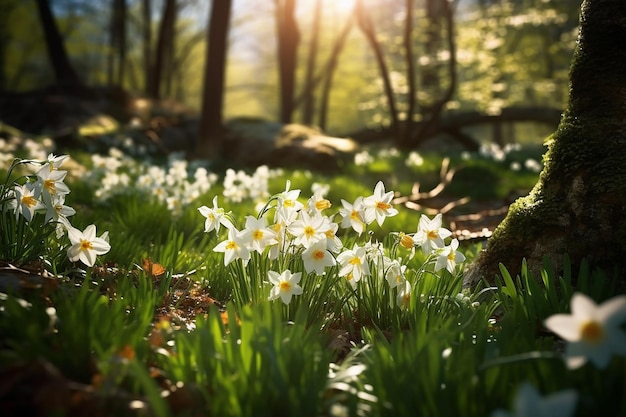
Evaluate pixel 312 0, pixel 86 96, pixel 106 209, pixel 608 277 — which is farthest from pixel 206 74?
pixel 312 0

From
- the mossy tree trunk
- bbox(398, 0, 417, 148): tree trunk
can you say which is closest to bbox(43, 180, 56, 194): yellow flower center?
the mossy tree trunk

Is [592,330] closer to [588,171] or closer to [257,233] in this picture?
[257,233]

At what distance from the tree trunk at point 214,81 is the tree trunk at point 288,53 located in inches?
239

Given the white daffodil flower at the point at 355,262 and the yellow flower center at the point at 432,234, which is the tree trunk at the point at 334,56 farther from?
the white daffodil flower at the point at 355,262

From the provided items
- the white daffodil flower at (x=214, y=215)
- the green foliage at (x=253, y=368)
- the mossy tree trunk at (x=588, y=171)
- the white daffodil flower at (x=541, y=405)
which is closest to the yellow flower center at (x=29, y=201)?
the white daffodil flower at (x=214, y=215)

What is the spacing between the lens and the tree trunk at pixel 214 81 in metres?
8.90

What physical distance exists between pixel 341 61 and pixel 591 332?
28.3m

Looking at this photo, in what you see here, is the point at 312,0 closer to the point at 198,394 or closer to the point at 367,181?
the point at 367,181

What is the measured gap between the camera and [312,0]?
1980 centimetres

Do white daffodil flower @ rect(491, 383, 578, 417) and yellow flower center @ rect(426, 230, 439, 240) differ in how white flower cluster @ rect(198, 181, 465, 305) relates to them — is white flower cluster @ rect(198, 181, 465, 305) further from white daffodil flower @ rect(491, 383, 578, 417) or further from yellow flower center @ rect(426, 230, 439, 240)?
white daffodil flower @ rect(491, 383, 578, 417)

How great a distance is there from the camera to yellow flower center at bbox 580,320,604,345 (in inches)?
44.6

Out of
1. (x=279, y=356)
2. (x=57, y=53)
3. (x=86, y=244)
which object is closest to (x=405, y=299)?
(x=279, y=356)

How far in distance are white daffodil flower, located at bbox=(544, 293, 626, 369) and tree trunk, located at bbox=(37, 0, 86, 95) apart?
591 inches

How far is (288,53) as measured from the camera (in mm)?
15797
